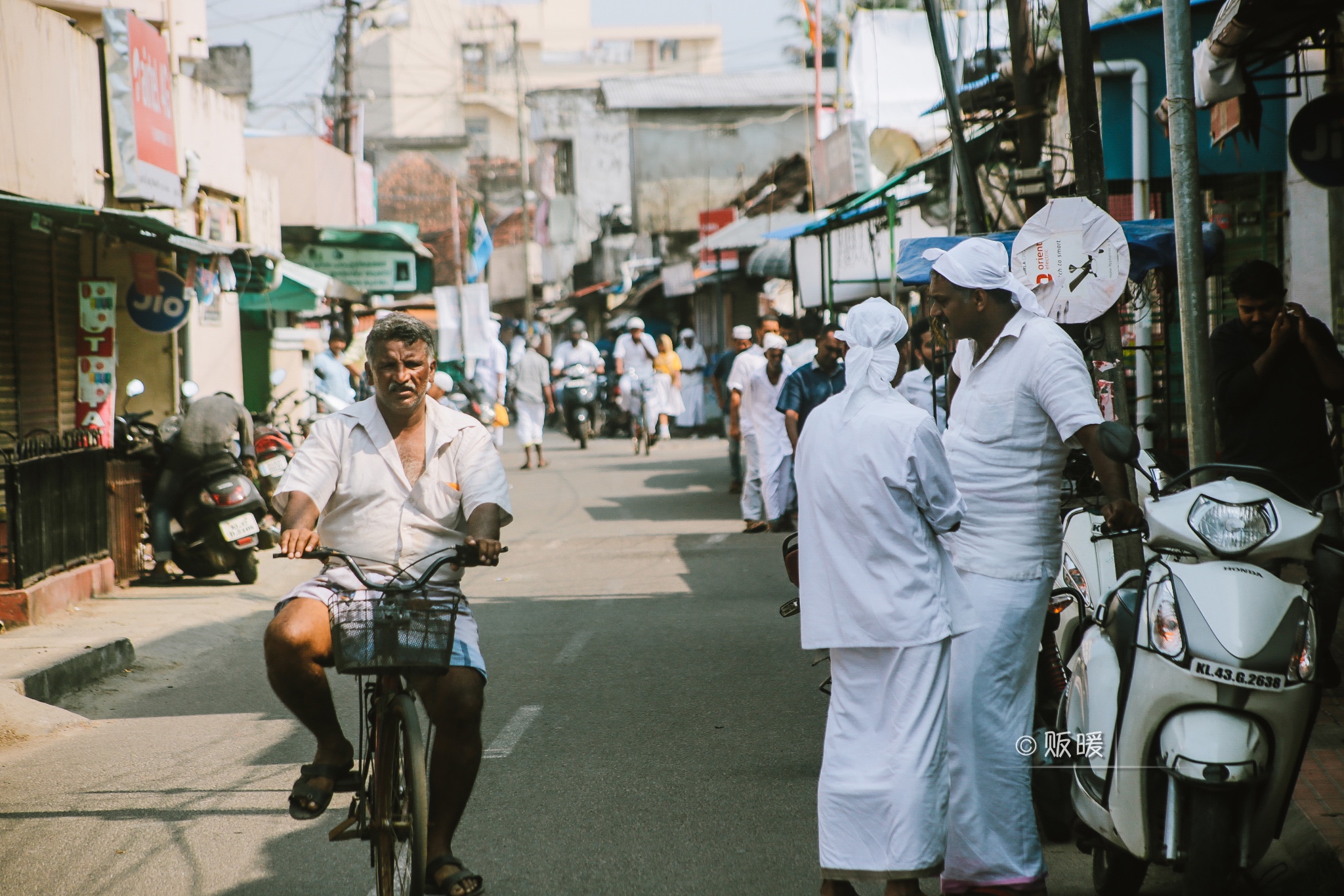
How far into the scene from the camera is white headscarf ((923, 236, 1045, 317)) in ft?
14.6

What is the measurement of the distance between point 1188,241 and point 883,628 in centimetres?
283

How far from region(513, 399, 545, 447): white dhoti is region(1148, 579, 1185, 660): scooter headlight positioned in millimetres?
17091

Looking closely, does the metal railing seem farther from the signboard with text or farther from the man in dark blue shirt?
the man in dark blue shirt

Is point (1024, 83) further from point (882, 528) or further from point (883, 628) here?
point (883, 628)

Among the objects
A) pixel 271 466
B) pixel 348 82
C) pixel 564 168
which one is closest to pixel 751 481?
pixel 271 466

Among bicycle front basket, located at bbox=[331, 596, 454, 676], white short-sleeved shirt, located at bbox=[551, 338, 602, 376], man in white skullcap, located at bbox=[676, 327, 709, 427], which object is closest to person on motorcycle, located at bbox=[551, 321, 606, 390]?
white short-sleeved shirt, located at bbox=[551, 338, 602, 376]

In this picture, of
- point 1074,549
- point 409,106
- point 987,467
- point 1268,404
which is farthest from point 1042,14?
point 409,106

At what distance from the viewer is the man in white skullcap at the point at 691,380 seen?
89.5ft

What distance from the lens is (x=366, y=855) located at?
16.3ft

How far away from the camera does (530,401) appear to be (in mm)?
20781

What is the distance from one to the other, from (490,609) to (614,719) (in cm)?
341

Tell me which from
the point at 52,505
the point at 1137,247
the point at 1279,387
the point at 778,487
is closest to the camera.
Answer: the point at 1279,387

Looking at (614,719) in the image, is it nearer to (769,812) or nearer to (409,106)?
(769,812)

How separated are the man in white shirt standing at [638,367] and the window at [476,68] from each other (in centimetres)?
4538
